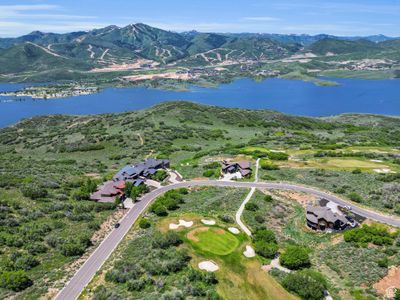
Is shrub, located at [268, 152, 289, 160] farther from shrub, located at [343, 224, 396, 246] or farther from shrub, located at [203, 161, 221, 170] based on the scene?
shrub, located at [343, 224, 396, 246]

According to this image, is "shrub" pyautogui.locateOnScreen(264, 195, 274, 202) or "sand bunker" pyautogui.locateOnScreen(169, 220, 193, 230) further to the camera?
"shrub" pyautogui.locateOnScreen(264, 195, 274, 202)

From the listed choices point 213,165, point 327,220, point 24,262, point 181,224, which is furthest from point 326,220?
point 24,262

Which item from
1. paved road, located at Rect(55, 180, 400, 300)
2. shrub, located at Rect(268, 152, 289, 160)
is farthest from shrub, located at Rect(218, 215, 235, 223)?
shrub, located at Rect(268, 152, 289, 160)

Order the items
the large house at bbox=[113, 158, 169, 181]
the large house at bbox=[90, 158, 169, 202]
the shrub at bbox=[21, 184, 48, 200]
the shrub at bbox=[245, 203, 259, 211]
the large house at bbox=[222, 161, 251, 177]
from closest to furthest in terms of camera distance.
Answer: the shrub at bbox=[21, 184, 48, 200], the shrub at bbox=[245, 203, 259, 211], the large house at bbox=[90, 158, 169, 202], the large house at bbox=[113, 158, 169, 181], the large house at bbox=[222, 161, 251, 177]

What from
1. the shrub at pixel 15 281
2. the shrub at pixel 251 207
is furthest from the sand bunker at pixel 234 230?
the shrub at pixel 15 281

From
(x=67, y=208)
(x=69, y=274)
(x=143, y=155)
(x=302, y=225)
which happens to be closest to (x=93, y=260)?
(x=69, y=274)

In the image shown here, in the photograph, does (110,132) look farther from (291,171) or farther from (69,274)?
(69,274)

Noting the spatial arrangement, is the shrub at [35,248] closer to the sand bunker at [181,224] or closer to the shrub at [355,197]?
the sand bunker at [181,224]
